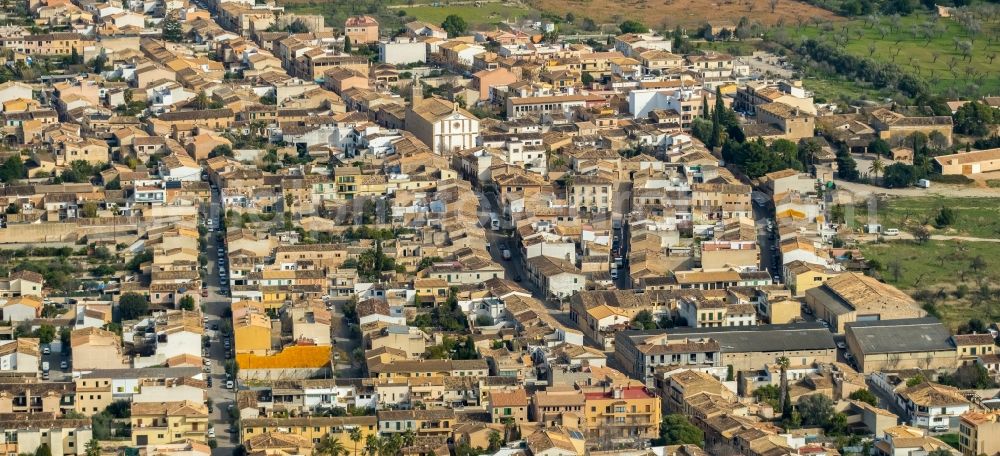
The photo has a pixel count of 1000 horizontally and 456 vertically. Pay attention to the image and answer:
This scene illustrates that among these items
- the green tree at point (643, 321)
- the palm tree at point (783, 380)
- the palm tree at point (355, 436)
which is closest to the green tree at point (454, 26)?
the green tree at point (643, 321)

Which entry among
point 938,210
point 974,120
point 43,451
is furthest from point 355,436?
point 974,120

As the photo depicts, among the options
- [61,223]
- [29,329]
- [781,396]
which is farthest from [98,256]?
[781,396]

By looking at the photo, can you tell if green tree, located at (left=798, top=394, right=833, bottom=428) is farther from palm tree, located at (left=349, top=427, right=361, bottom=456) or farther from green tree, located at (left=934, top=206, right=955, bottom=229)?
green tree, located at (left=934, top=206, right=955, bottom=229)

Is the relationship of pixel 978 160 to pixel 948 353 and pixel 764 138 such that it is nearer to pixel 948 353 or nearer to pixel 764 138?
pixel 764 138

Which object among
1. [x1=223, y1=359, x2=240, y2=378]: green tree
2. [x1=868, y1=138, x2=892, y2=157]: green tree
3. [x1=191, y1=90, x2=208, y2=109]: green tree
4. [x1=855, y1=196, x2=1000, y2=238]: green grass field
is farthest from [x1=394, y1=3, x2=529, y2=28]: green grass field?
[x1=223, y1=359, x2=240, y2=378]: green tree

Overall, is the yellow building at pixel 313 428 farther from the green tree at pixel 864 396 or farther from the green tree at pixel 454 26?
the green tree at pixel 454 26

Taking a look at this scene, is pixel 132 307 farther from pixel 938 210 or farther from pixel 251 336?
pixel 938 210
